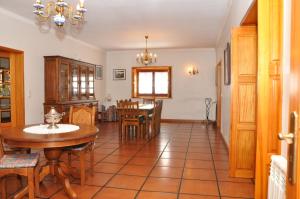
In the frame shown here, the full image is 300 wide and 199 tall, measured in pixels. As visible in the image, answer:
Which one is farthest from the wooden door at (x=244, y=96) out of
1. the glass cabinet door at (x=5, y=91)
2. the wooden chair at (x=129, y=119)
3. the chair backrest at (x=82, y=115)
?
the glass cabinet door at (x=5, y=91)

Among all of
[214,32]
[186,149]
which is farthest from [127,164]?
[214,32]

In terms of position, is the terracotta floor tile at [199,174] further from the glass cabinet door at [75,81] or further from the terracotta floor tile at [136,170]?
the glass cabinet door at [75,81]

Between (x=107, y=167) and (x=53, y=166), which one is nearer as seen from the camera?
(x=53, y=166)

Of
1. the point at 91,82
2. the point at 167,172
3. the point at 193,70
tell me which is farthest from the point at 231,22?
the point at 91,82

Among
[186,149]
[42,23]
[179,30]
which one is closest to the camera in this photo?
[186,149]

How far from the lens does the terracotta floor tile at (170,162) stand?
3803 millimetres

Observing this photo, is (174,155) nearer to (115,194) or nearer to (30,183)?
(115,194)

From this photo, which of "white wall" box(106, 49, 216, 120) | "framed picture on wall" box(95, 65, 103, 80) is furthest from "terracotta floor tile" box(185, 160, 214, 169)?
"framed picture on wall" box(95, 65, 103, 80)

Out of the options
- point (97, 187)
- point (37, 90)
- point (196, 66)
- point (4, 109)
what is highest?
point (196, 66)

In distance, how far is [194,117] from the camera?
29.4 feet

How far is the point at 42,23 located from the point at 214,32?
4051mm

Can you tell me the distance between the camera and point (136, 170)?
356 cm

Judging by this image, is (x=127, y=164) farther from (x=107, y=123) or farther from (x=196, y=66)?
(x=196, y=66)

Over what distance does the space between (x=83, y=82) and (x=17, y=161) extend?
4.85 m
